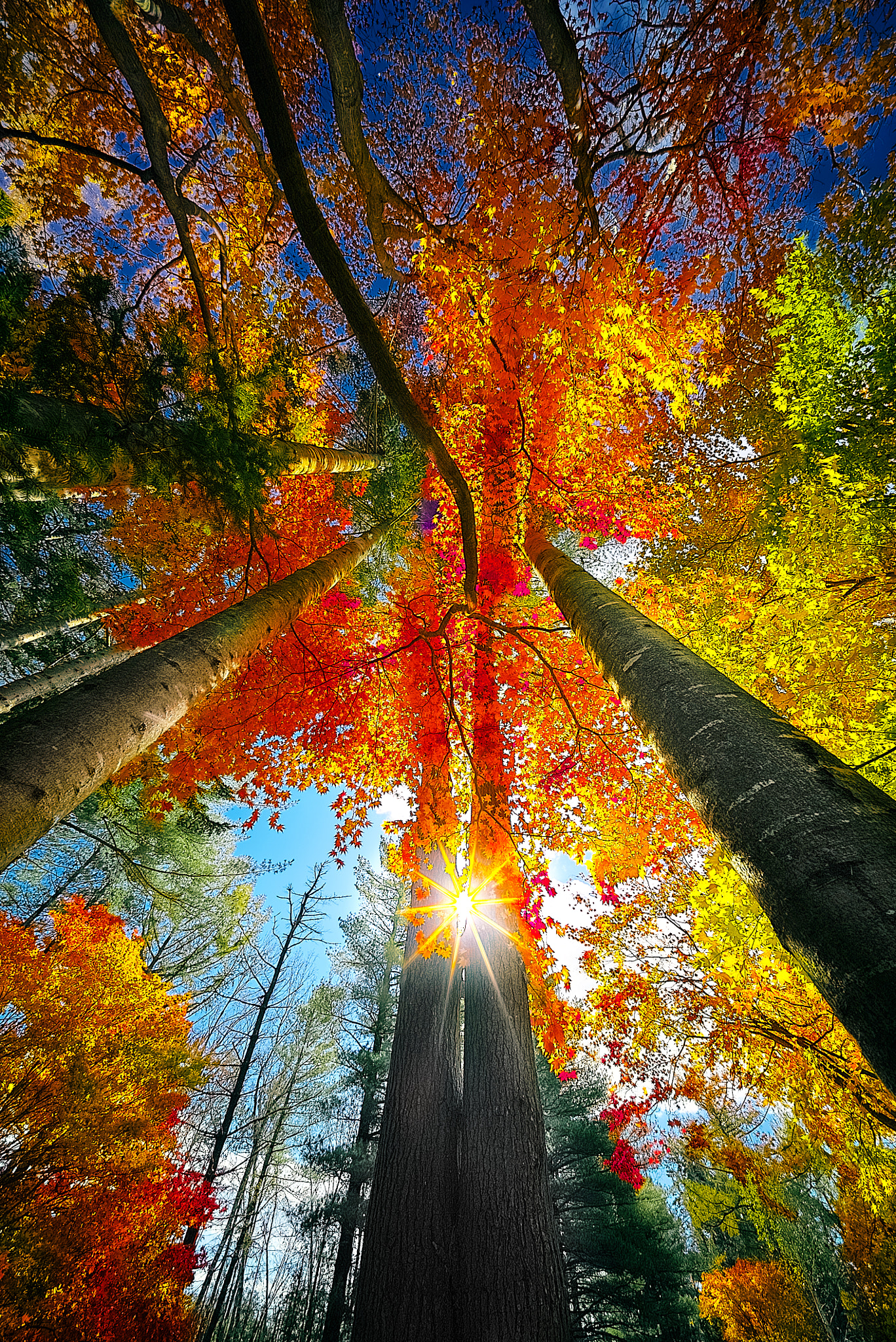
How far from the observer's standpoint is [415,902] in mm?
4832

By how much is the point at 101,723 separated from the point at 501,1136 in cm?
359

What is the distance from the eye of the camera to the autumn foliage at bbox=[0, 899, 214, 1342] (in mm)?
5582

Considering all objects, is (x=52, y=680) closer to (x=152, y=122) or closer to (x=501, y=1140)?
(x=152, y=122)

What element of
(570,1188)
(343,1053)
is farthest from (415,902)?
(570,1188)

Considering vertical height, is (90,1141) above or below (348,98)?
below

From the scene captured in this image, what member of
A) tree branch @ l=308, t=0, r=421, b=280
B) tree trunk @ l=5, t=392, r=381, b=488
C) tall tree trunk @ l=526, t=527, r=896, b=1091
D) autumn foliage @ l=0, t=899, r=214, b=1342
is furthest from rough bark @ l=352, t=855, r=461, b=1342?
tree branch @ l=308, t=0, r=421, b=280

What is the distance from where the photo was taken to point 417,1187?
9.56ft

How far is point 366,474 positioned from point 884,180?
7.40 meters

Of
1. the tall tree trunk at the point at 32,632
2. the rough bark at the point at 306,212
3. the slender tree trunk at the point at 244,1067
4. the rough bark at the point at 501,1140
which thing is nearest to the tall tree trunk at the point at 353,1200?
the slender tree trunk at the point at 244,1067

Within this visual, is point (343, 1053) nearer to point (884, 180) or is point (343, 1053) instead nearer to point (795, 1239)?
point (795, 1239)

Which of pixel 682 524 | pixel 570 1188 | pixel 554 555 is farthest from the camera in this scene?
pixel 570 1188

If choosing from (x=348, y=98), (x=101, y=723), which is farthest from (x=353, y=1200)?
(x=348, y=98)

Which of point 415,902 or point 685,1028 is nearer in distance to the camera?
point 415,902

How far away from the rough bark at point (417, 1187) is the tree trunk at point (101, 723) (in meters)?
3.13
